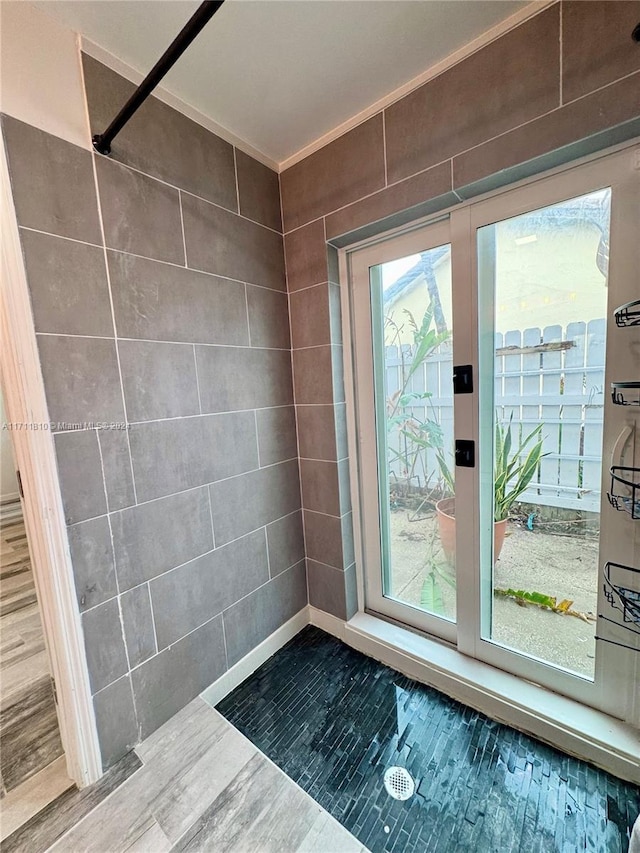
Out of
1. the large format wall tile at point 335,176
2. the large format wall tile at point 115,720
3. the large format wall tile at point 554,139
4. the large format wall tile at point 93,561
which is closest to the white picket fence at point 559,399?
the large format wall tile at point 554,139

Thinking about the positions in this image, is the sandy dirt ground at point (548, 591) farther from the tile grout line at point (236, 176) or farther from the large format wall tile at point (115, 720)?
the tile grout line at point (236, 176)

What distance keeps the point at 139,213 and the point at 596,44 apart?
1395mm

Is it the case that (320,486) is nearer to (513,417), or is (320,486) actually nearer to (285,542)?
(285,542)

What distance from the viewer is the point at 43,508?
968 millimetres

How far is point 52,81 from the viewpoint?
96 cm

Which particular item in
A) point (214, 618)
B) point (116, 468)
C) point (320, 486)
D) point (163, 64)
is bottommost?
point (214, 618)

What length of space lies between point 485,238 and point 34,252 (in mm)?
1436

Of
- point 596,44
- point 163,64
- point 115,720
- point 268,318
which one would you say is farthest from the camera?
point 268,318

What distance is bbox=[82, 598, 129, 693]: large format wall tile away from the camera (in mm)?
1059

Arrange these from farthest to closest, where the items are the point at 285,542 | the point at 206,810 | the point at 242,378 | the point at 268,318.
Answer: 1. the point at 285,542
2. the point at 268,318
3. the point at 242,378
4. the point at 206,810

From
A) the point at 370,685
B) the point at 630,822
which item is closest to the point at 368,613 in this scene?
the point at 370,685

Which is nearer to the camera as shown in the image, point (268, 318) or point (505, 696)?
point (505, 696)

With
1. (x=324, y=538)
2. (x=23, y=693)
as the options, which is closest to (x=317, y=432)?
(x=324, y=538)
